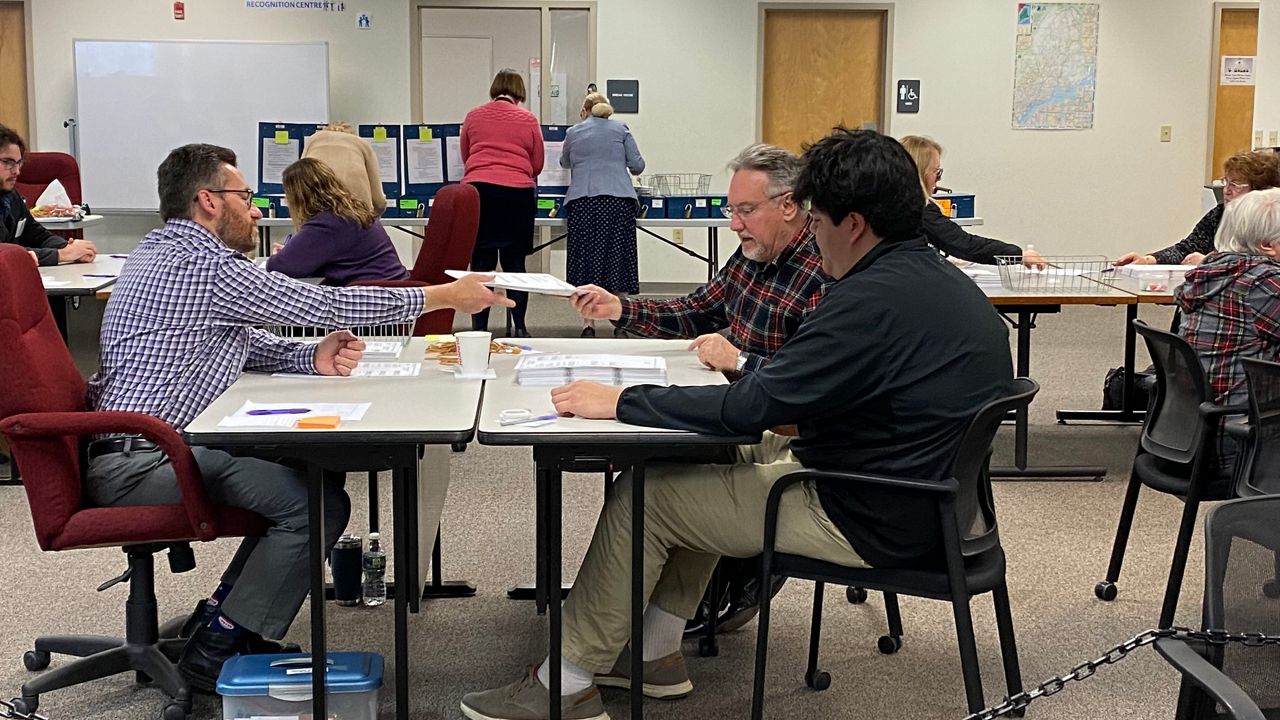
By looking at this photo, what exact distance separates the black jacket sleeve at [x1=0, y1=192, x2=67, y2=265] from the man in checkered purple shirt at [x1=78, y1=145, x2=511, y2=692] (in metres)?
2.73

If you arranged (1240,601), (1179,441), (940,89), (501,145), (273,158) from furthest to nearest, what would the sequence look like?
(940,89) < (273,158) < (501,145) < (1179,441) < (1240,601)

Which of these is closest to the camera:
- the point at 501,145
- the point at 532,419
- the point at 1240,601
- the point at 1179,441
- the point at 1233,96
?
the point at 1240,601

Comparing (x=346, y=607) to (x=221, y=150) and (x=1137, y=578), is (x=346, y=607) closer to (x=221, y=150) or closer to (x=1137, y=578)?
(x=221, y=150)

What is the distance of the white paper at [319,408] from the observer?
249 cm

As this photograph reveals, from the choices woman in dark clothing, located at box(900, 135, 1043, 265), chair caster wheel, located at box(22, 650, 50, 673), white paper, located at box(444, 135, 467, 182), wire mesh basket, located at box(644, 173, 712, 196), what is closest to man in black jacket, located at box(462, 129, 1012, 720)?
chair caster wheel, located at box(22, 650, 50, 673)

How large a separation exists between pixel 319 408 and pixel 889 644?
1.46 metres

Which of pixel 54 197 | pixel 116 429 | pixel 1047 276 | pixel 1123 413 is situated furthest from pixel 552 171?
pixel 116 429

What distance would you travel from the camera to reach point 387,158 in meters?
8.45

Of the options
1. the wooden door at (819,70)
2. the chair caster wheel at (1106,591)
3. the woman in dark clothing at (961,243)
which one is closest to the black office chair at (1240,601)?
the chair caster wheel at (1106,591)

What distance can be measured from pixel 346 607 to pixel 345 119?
729 cm

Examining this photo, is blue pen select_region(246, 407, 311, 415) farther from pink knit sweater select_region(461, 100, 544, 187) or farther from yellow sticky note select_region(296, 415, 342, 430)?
pink knit sweater select_region(461, 100, 544, 187)

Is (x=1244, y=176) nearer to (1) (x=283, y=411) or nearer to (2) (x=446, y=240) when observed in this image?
(2) (x=446, y=240)

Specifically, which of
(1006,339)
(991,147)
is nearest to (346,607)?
(1006,339)

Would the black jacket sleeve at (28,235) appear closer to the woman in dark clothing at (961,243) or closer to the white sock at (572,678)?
the woman in dark clothing at (961,243)
